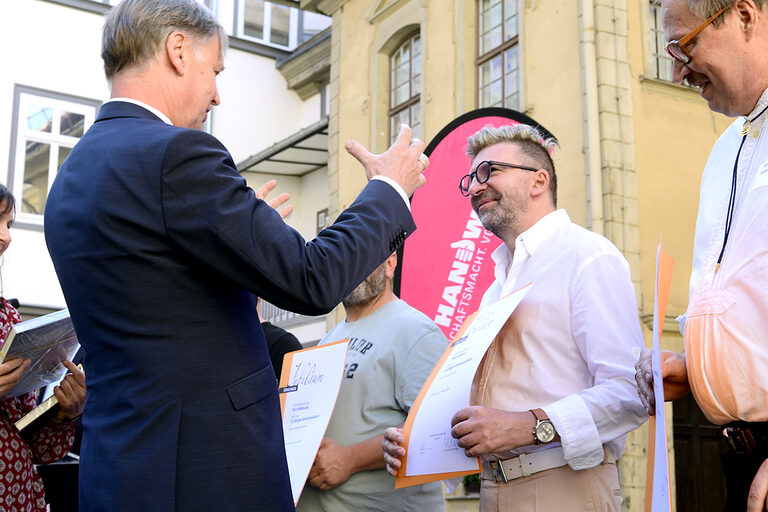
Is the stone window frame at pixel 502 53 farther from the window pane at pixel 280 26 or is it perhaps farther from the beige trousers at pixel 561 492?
the beige trousers at pixel 561 492

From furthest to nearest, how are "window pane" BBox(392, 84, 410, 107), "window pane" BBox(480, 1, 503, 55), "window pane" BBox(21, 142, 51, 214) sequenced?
Result: "window pane" BBox(21, 142, 51, 214) → "window pane" BBox(392, 84, 410, 107) → "window pane" BBox(480, 1, 503, 55)

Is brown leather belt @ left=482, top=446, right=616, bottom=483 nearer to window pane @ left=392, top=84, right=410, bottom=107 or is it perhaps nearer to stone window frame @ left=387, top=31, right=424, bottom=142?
stone window frame @ left=387, top=31, right=424, bottom=142

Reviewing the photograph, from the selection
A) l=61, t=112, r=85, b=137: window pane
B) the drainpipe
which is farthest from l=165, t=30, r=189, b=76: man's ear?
l=61, t=112, r=85, b=137: window pane

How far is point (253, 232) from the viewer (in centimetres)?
192

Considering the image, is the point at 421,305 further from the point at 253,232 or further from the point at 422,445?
the point at 253,232

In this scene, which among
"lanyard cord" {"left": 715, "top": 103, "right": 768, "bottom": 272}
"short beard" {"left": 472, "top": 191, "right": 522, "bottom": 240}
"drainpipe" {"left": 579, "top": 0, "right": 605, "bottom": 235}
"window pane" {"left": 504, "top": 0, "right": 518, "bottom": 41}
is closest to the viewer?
"lanyard cord" {"left": 715, "top": 103, "right": 768, "bottom": 272}

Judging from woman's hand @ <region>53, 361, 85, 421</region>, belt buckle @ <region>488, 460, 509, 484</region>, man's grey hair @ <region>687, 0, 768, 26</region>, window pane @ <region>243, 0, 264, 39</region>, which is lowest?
belt buckle @ <region>488, 460, 509, 484</region>

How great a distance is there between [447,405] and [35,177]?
48.0 feet

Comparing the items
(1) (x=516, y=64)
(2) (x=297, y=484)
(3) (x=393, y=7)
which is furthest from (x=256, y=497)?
(3) (x=393, y=7)

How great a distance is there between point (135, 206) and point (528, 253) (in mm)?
1571

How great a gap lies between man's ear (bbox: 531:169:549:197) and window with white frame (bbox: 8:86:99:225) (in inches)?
533

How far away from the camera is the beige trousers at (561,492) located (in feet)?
8.59

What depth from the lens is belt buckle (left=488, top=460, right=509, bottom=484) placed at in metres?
2.69

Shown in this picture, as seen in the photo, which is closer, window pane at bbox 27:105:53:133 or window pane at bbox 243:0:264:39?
window pane at bbox 27:105:53:133
